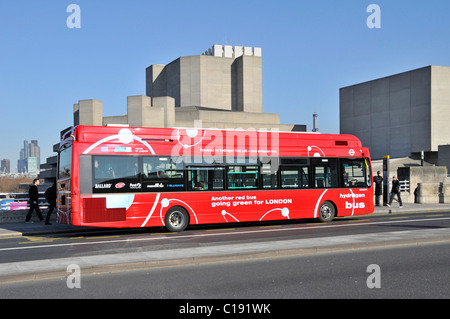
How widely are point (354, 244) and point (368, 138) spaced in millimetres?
66293

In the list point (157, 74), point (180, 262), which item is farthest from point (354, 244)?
point (157, 74)

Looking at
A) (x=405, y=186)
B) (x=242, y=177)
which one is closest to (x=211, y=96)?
(x=405, y=186)

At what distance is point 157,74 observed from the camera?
2975 inches

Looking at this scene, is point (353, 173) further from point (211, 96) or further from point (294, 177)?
point (211, 96)

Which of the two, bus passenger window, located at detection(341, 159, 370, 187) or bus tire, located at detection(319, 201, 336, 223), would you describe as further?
bus passenger window, located at detection(341, 159, 370, 187)

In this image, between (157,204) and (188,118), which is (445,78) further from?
(157,204)

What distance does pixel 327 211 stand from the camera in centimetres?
1738

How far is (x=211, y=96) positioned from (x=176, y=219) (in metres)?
53.6

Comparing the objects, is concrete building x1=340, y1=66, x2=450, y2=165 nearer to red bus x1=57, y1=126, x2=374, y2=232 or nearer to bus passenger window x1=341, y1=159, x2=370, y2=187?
bus passenger window x1=341, y1=159, x2=370, y2=187

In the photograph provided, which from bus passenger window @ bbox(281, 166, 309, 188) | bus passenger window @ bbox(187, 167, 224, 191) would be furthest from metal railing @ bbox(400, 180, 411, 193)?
bus passenger window @ bbox(187, 167, 224, 191)

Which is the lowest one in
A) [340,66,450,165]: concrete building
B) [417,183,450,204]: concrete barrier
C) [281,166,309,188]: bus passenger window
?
[417,183,450,204]: concrete barrier

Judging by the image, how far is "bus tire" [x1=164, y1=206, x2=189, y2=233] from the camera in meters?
14.5

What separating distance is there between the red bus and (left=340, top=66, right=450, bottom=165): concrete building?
50.2 metres

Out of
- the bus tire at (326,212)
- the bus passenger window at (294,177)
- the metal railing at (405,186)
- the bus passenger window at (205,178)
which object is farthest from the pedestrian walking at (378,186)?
the bus passenger window at (205,178)
